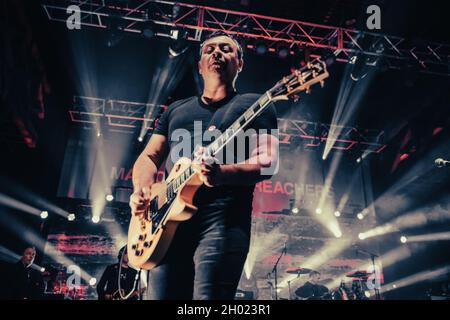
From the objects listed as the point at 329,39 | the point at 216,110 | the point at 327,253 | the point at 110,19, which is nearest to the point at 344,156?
the point at 327,253

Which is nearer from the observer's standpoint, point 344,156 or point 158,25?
point 158,25

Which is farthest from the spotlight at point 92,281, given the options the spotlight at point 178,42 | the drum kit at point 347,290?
the spotlight at point 178,42

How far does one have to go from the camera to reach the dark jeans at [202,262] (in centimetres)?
176

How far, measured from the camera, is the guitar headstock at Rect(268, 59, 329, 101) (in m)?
2.33

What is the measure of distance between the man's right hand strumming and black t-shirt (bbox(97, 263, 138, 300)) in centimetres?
397

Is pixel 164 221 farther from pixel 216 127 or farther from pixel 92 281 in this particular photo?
pixel 92 281

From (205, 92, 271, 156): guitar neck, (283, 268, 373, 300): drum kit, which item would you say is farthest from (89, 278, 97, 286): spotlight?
(205, 92, 271, 156): guitar neck

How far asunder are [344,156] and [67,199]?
10.7m

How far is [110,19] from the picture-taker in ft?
26.6

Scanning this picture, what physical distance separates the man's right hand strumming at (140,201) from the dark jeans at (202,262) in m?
0.49

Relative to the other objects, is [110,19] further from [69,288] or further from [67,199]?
[69,288]

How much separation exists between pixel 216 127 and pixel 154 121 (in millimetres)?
9381

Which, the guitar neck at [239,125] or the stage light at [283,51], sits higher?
the stage light at [283,51]

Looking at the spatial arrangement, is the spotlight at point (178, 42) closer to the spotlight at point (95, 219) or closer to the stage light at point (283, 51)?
the stage light at point (283, 51)
